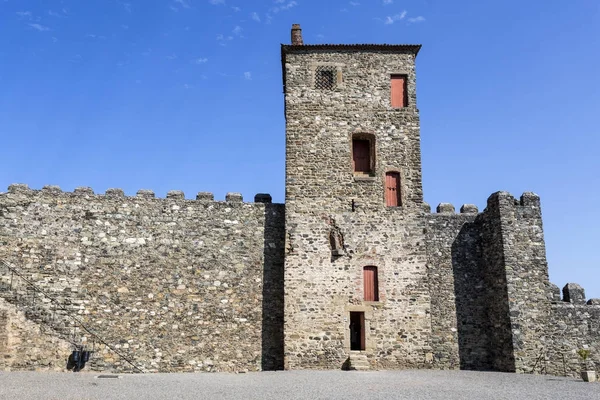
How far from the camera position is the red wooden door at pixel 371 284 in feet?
61.8

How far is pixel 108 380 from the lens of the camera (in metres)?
15.1

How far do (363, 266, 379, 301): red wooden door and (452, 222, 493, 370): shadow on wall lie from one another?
11.4 ft

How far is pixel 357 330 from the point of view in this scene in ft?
63.4

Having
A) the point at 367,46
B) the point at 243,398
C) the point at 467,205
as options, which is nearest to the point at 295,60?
the point at 367,46

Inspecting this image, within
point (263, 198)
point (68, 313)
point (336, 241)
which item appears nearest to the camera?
point (68, 313)

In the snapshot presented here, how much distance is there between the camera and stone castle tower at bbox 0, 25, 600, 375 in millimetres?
18469

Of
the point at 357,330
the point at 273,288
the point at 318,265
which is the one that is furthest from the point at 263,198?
the point at 357,330

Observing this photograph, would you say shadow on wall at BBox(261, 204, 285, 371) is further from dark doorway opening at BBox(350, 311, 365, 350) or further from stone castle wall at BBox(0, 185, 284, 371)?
dark doorway opening at BBox(350, 311, 365, 350)

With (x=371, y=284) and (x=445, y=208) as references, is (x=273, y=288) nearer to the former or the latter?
(x=371, y=284)

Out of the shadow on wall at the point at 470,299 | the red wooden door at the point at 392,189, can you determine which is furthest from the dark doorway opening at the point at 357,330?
the red wooden door at the point at 392,189

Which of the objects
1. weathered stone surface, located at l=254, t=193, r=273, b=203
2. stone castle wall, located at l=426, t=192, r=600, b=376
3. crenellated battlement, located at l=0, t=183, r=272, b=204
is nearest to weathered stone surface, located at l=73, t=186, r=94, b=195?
crenellated battlement, located at l=0, t=183, r=272, b=204

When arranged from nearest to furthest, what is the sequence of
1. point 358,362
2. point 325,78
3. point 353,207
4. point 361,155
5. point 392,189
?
point 358,362 < point 353,207 < point 392,189 < point 361,155 < point 325,78

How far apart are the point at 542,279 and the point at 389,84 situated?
9.13 metres

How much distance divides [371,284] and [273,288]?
141 inches
